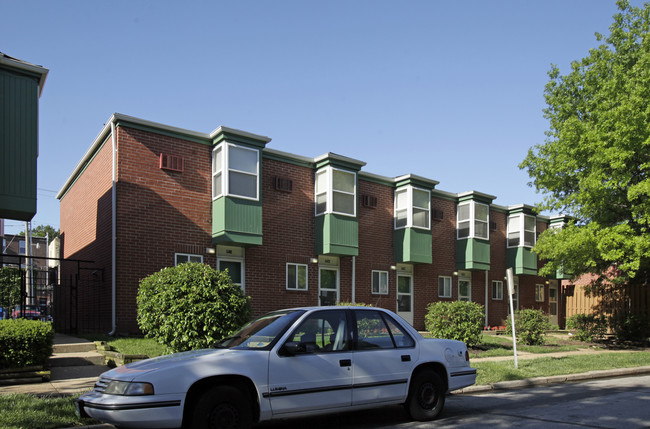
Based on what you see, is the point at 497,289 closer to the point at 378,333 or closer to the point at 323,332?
the point at 378,333

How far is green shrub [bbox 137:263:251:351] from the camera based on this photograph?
10.5 m

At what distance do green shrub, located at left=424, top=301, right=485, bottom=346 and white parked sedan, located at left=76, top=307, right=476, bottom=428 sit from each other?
774 centimetres

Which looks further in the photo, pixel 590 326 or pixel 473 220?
pixel 473 220

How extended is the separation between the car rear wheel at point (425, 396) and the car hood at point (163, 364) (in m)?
2.57

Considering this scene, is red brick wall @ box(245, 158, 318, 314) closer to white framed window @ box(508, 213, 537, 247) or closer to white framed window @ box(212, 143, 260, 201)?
white framed window @ box(212, 143, 260, 201)

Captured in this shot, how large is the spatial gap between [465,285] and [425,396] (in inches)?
760

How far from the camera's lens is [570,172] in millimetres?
20375

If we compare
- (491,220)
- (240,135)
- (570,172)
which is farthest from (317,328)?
(491,220)

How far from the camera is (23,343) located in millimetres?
9828

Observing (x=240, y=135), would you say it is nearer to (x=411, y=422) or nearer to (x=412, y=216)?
(x=412, y=216)

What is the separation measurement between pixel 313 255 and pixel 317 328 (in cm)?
1327

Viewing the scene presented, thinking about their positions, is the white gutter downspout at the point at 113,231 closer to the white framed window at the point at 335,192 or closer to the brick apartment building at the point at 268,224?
the brick apartment building at the point at 268,224

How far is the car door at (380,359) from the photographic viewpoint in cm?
673

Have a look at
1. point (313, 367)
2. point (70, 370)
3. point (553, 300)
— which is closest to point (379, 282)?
point (70, 370)
